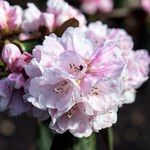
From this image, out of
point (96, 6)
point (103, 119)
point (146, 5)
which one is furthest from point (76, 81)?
point (146, 5)

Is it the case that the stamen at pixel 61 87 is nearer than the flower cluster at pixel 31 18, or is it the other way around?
the stamen at pixel 61 87

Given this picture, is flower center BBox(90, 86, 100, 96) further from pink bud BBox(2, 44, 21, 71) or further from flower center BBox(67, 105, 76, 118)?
pink bud BBox(2, 44, 21, 71)

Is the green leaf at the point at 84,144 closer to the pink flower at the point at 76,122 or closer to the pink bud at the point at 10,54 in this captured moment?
the pink flower at the point at 76,122

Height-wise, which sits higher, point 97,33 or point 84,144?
point 97,33

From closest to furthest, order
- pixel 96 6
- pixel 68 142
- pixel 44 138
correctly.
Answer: pixel 68 142 < pixel 44 138 < pixel 96 6

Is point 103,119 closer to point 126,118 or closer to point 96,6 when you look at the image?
point 96,6

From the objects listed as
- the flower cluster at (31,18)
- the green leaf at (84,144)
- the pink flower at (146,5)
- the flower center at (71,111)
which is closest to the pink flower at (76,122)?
the flower center at (71,111)
